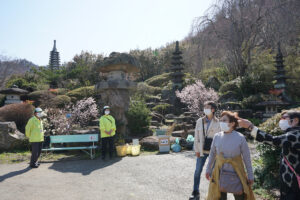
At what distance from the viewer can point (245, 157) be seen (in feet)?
9.25

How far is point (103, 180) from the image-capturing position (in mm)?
5246

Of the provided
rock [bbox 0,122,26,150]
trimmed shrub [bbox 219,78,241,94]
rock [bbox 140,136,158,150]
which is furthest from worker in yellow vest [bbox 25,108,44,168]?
trimmed shrub [bbox 219,78,241,94]

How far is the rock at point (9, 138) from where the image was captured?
9.03 metres

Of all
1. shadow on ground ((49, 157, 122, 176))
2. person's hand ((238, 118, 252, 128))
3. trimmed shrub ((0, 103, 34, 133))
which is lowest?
shadow on ground ((49, 157, 122, 176))

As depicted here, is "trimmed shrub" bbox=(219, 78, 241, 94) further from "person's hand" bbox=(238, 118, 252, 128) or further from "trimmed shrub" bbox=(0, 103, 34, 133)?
"person's hand" bbox=(238, 118, 252, 128)

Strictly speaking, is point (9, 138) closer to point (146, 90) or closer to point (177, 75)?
point (146, 90)

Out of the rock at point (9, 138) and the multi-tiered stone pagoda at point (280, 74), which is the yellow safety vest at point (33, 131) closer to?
the rock at point (9, 138)

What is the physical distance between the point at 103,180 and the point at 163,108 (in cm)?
1297

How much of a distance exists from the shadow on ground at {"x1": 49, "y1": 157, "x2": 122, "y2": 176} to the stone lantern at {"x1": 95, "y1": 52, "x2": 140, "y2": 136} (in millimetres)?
2315

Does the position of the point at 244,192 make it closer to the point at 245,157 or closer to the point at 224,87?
the point at 245,157

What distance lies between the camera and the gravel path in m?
4.32

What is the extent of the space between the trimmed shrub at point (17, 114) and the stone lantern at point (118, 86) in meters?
4.36

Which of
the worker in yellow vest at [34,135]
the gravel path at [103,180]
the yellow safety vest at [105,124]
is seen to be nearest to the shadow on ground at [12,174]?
the gravel path at [103,180]

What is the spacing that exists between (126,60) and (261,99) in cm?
1129
